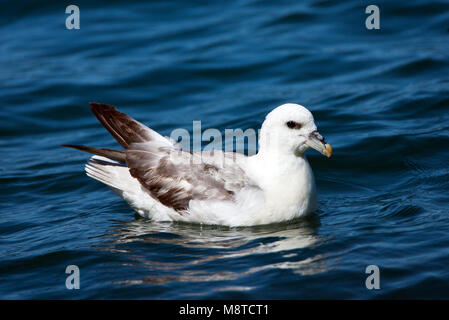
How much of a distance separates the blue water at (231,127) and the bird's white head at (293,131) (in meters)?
0.79

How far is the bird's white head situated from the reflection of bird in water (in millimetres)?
774

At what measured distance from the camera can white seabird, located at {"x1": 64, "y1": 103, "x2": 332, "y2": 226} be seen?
6.44 meters

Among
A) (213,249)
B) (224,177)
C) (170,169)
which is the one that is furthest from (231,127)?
(213,249)

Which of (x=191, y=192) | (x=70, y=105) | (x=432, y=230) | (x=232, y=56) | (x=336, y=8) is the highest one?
(x=336, y=8)

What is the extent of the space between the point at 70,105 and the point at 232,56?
3383mm

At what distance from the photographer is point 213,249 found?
6109mm

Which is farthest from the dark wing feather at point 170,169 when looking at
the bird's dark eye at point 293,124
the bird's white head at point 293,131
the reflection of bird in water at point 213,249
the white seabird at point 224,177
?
the bird's dark eye at point 293,124

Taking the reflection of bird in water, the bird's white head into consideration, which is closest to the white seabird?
the bird's white head

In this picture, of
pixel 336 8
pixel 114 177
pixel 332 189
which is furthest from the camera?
pixel 336 8

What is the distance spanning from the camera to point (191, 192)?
6.69 m

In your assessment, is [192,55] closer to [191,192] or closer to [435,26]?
[435,26]

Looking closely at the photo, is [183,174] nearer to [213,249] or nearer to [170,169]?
[170,169]

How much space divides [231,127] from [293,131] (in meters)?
4.02
